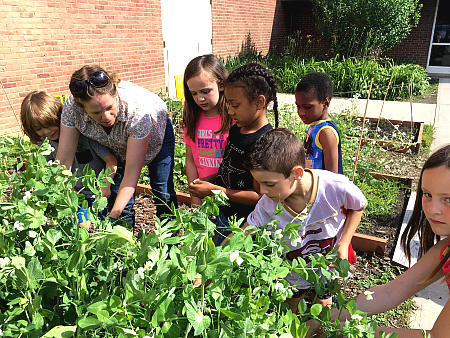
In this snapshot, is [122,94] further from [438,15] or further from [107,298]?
[438,15]

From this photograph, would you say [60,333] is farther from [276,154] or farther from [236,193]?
[236,193]

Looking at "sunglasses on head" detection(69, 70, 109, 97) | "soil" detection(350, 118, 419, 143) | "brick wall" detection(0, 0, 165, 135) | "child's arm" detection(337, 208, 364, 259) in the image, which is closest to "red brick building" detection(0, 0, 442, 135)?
"brick wall" detection(0, 0, 165, 135)

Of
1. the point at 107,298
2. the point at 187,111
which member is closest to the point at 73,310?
the point at 107,298

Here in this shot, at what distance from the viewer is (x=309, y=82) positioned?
2434 millimetres

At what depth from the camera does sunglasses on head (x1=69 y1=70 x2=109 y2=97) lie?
1.92m

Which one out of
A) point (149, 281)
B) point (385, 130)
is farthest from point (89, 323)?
point (385, 130)

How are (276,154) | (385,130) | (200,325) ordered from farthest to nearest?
(385,130)
(276,154)
(200,325)

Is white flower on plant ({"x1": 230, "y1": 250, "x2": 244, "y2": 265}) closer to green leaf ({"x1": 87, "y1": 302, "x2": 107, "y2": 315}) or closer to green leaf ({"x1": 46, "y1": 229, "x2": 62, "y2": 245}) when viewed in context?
green leaf ({"x1": 87, "y1": 302, "x2": 107, "y2": 315})

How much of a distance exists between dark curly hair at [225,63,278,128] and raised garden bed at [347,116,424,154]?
9.65 feet

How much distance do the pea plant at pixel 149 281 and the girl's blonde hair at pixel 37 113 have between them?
52.3 inches

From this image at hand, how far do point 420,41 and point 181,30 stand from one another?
437 inches

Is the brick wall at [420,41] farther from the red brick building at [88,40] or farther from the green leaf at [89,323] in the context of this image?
the green leaf at [89,323]

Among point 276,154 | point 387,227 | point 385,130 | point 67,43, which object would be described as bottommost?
point 387,227

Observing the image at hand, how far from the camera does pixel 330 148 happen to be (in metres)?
2.20
